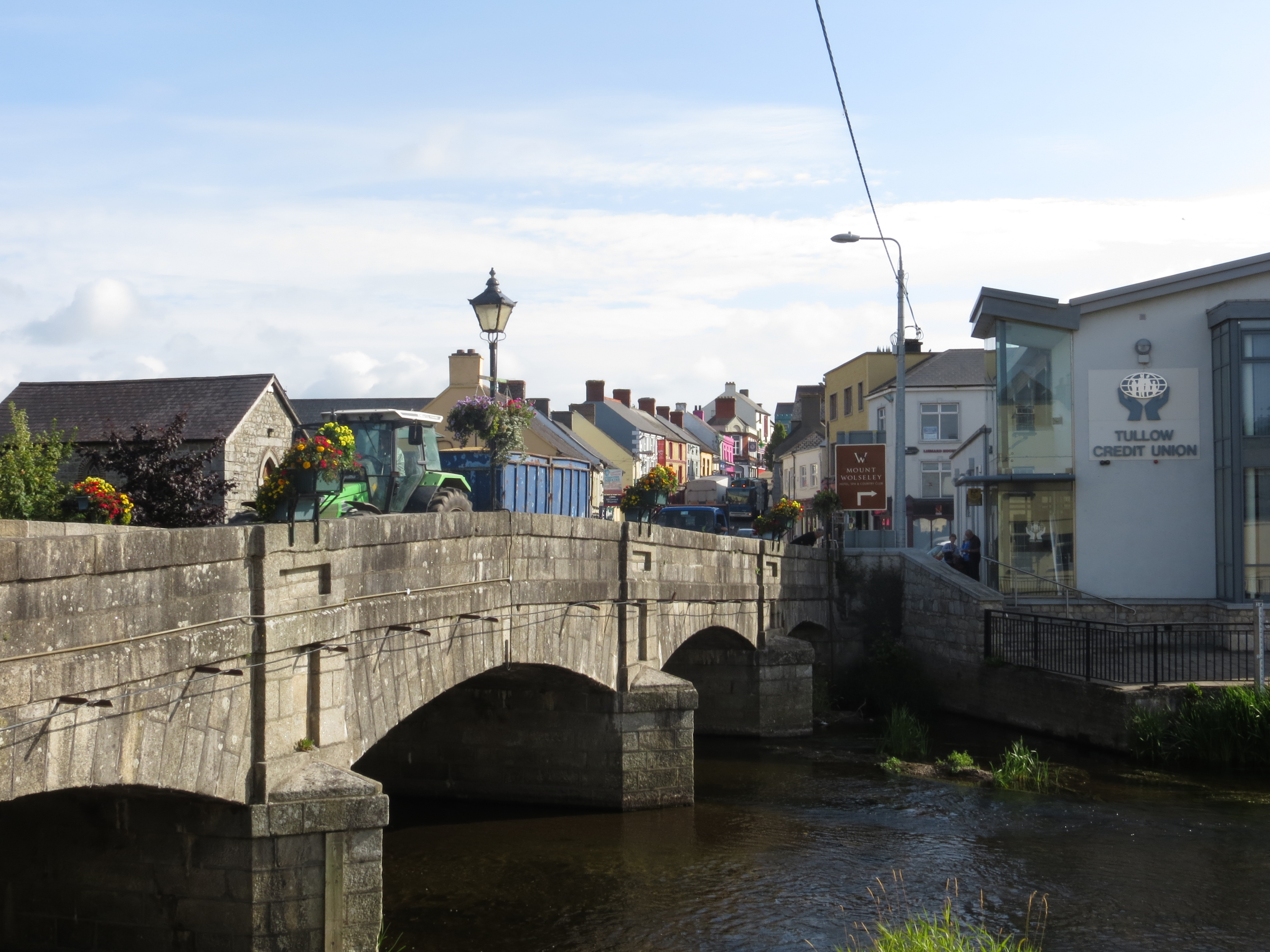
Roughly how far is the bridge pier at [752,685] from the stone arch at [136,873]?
44.0 feet

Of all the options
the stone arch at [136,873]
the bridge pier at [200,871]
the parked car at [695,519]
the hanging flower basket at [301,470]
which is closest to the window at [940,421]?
the parked car at [695,519]

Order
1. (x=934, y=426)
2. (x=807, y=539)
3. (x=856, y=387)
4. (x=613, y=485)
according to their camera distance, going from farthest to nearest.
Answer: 1. (x=613, y=485)
2. (x=856, y=387)
3. (x=934, y=426)
4. (x=807, y=539)

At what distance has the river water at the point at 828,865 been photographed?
36.2ft

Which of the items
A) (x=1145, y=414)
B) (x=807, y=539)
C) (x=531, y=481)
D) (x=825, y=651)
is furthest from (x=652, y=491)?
(x=807, y=539)

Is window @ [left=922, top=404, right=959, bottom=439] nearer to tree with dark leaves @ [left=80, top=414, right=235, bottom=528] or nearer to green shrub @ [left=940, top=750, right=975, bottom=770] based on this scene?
green shrub @ [left=940, top=750, right=975, bottom=770]

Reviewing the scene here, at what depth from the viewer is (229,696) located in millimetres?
8484

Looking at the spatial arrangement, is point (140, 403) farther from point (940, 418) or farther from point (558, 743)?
point (940, 418)

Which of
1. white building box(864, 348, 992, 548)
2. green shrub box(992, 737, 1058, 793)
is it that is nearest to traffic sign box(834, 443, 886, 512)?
green shrub box(992, 737, 1058, 793)

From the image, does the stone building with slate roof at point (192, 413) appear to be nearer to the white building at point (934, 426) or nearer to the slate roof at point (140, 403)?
the slate roof at point (140, 403)

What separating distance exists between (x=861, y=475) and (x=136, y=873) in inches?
837

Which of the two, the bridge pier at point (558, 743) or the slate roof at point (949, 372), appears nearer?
the bridge pier at point (558, 743)

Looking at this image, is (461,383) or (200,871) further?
(461,383)

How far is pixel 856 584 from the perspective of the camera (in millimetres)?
27359

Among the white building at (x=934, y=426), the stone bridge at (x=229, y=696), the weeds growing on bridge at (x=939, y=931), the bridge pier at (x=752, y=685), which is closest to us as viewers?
the stone bridge at (x=229, y=696)
